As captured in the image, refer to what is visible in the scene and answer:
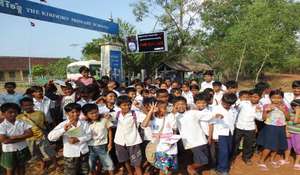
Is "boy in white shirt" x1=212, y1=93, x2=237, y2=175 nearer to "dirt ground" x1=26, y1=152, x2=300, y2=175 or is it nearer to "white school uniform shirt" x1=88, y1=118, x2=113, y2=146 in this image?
"dirt ground" x1=26, y1=152, x2=300, y2=175

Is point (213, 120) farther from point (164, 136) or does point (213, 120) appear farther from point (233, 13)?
point (233, 13)

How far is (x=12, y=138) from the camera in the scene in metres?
3.80

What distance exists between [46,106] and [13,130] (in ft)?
5.20

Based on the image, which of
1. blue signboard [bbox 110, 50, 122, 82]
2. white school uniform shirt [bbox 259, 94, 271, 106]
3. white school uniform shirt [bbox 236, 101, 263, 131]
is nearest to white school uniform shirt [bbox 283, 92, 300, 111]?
white school uniform shirt [bbox 259, 94, 271, 106]

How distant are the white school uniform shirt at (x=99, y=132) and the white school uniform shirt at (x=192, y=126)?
3.51 ft

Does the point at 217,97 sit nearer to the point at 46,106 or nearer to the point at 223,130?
the point at 223,130

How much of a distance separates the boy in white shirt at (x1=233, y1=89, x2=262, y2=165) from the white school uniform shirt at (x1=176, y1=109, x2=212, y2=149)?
3.69ft

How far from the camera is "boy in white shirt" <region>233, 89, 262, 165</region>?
17.0 ft

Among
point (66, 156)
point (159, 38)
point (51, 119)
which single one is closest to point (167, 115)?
point (66, 156)

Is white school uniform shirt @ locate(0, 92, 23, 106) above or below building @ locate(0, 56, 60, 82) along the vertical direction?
below

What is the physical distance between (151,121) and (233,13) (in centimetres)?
3235

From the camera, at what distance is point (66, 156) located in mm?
3969

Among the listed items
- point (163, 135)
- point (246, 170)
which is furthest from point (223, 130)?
point (163, 135)

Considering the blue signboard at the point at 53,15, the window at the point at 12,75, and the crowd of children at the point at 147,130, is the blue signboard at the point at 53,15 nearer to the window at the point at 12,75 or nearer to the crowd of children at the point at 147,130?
the crowd of children at the point at 147,130
